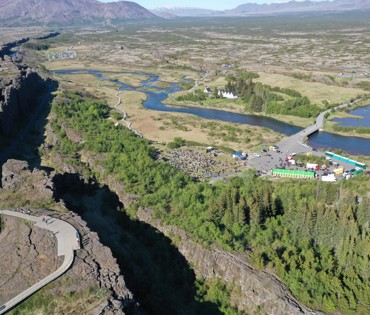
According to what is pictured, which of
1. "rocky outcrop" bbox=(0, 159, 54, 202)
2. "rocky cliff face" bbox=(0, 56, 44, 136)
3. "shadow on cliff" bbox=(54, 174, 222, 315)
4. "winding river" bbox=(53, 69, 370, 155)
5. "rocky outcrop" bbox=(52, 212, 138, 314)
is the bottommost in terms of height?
"shadow on cliff" bbox=(54, 174, 222, 315)

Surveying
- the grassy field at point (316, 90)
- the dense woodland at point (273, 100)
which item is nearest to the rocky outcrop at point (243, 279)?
the dense woodland at point (273, 100)

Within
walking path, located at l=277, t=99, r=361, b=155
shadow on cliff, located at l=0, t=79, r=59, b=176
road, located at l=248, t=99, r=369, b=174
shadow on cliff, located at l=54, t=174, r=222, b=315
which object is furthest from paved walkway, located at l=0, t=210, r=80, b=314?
walking path, located at l=277, t=99, r=361, b=155

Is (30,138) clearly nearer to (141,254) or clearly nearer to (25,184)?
(25,184)

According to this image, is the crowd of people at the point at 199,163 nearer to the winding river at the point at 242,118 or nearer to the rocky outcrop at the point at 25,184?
the rocky outcrop at the point at 25,184

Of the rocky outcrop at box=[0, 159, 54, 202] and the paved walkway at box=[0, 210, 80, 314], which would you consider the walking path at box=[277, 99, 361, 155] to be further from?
the paved walkway at box=[0, 210, 80, 314]

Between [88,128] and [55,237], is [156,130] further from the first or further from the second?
[55,237]

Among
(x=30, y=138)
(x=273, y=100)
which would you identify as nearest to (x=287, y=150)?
(x=273, y=100)
